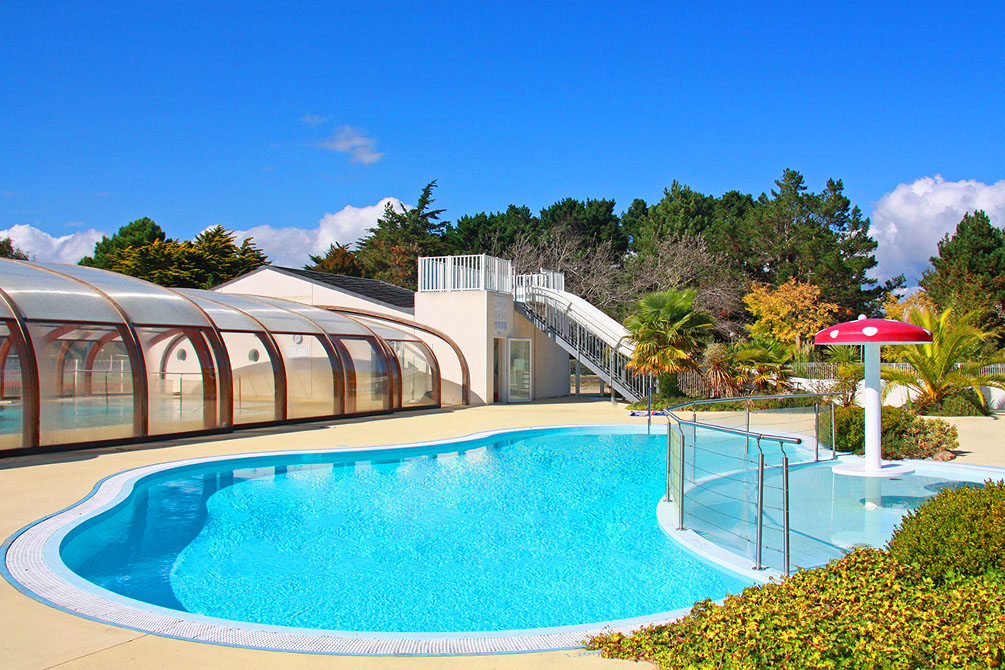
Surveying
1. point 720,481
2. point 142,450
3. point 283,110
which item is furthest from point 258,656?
point 283,110

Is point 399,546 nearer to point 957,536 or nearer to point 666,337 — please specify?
point 957,536

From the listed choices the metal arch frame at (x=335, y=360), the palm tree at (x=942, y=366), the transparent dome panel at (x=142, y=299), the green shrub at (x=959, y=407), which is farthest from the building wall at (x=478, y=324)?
the green shrub at (x=959, y=407)

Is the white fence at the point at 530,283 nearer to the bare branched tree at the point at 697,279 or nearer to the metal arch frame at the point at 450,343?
the metal arch frame at the point at 450,343

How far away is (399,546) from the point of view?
7.44 meters

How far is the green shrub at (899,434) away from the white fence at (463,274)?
38.8ft

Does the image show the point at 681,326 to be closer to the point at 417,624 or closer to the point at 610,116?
the point at 610,116

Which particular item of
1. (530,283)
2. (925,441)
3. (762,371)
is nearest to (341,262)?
(530,283)

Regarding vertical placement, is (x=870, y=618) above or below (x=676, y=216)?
below

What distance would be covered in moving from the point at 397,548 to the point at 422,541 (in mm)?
336

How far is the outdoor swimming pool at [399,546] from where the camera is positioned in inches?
219

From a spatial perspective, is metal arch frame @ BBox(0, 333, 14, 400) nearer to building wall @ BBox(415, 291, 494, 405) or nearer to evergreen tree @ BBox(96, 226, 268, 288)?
building wall @ BBox(415, 291, 494, 405)

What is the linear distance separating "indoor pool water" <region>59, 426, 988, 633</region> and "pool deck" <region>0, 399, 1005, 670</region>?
3.22ft

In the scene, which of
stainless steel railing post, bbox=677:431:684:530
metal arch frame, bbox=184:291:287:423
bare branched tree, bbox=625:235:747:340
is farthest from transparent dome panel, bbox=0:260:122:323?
bare branched tree, bbox=625:235:747:340

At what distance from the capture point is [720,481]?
318 inches
